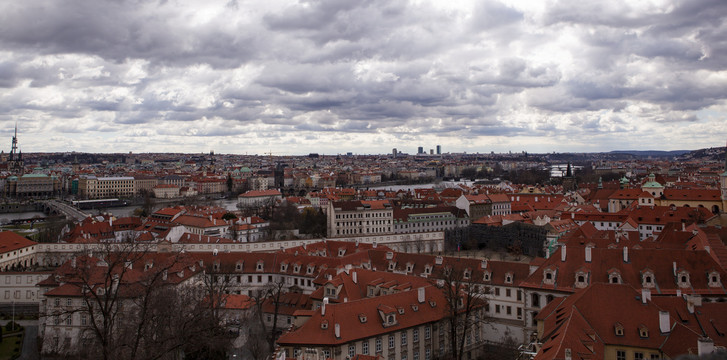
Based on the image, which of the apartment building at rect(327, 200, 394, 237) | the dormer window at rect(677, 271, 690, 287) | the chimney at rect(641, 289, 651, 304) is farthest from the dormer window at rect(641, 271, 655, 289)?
the apartment building at rect(327, 200, 394, 237)

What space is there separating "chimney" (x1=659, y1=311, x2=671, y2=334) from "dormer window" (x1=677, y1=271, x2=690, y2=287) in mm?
6850

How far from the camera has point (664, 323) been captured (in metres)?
16.5

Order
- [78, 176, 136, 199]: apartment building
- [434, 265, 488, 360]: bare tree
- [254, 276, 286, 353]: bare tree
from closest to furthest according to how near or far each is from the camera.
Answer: [434, 265, 488, 360]: bare tree, [254, 276, 286, 353]: bare tree, [78, 176, 136, 199]: apartment building

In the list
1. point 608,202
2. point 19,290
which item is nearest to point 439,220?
point 608,202

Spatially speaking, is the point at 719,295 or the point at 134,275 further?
the point at 134,275

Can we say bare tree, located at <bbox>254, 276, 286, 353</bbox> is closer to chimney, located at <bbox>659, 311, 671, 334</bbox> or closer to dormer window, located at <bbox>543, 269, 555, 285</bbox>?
→ dormer window, located at <bbox>543, 269, 555, 285</bbox>

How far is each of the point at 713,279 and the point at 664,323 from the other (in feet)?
25.9

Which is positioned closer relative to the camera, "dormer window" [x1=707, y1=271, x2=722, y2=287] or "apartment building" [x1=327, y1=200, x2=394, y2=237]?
"dormer window" [x1=707, y1=271, x2=722, y2=287]

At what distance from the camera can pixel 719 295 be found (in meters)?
22.0

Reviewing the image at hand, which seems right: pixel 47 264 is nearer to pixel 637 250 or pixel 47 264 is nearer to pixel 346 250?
pixel 346 250

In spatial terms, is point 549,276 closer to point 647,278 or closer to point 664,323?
point 647,278

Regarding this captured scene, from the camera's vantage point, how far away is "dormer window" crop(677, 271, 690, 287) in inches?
877

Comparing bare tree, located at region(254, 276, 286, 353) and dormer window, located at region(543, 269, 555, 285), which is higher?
dormer window, located at region(543, 269, 555, 285)

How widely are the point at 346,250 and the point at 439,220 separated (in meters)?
24.9
